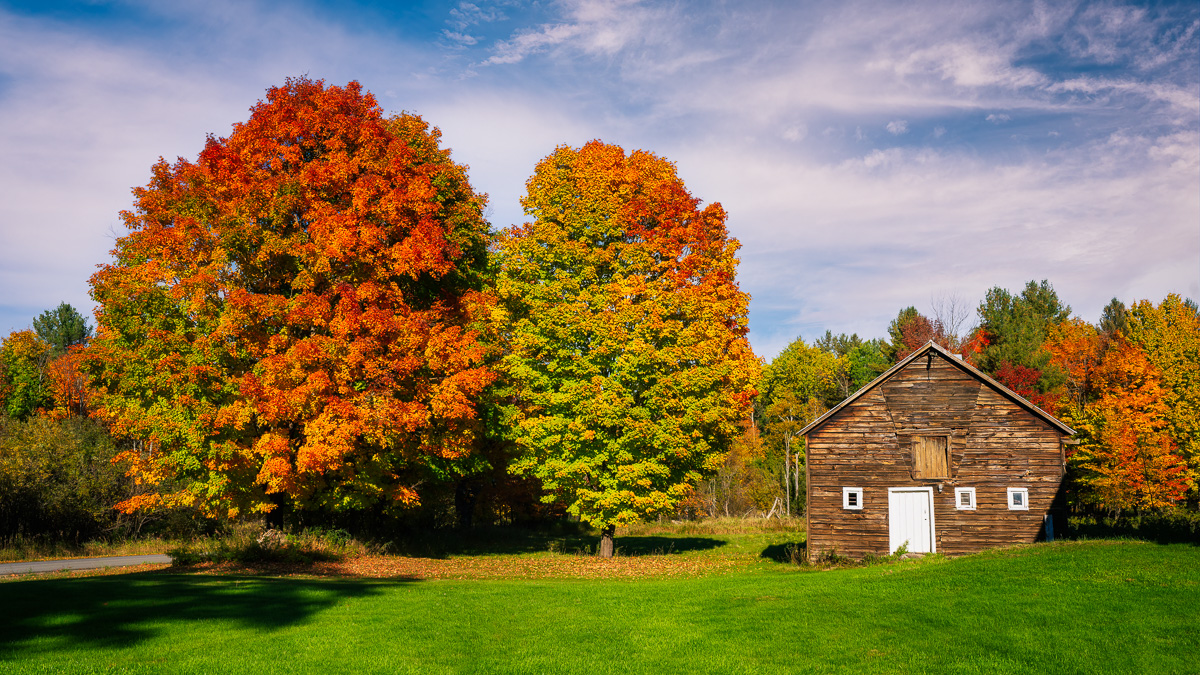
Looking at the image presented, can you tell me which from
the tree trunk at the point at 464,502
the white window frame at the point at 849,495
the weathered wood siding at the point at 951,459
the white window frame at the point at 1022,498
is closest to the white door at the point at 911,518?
the weathered wood siding at the point at 951,459

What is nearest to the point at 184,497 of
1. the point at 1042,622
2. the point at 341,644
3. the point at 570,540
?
the point at 341,644

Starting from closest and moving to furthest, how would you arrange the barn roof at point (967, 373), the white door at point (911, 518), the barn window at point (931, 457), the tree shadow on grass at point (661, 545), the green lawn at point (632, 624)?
the green lawn at point (632, 624)
the barn roof at point (967, 373)
the white door at point (911, 518)
the barn window at point (931, 457)
the tree shadow on grass at point (661, 545)

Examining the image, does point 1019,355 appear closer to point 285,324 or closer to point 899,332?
point 899,332

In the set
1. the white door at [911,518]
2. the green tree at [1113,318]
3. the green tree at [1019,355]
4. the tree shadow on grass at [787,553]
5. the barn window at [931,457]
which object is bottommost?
the tree shadow on grass at [787,553]

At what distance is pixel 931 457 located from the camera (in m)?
28.4

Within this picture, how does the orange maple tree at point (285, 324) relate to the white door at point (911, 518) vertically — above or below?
above

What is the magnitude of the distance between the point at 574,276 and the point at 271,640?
19.4 m

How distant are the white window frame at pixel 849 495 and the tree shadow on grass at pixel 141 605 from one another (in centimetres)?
1822

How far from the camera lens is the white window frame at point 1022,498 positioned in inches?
1081

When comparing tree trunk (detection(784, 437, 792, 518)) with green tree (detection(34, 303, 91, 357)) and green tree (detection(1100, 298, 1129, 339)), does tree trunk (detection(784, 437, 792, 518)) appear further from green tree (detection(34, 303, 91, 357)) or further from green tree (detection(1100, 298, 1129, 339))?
green tree (detection(34, 303, 91, 357))

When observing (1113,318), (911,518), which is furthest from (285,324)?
(1113,318)

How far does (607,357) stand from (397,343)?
8.16 metres

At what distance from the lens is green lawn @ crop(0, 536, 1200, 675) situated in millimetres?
11211

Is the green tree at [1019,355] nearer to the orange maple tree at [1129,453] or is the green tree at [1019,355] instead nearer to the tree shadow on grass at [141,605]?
the orange maple tree at [1129,453]
